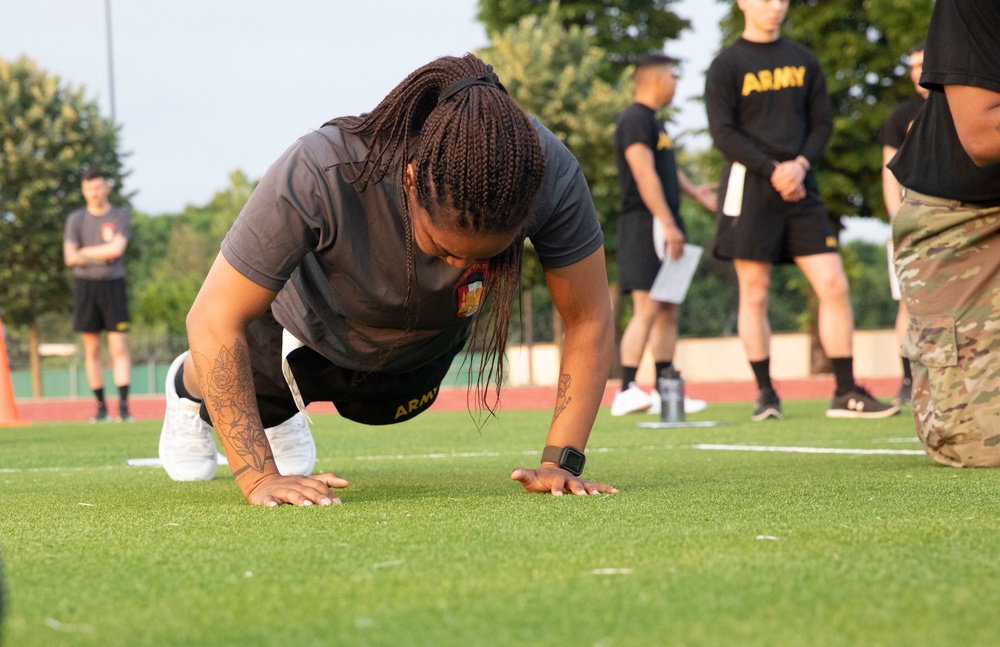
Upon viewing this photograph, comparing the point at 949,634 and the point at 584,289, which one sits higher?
the point at 584,289

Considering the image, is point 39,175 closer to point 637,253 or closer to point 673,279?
point 637,253

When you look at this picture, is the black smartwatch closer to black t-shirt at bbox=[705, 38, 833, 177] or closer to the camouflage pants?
the camouflage pants

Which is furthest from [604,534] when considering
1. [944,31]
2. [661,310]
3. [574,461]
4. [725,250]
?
[661,310]

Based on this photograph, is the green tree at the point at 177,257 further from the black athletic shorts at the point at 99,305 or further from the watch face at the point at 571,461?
the watch face at the point at 571,461

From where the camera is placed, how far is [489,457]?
4.98m

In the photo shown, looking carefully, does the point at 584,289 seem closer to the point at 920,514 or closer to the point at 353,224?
the point at 353,224

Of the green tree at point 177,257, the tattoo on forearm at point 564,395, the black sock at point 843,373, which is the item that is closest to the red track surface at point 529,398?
the black sock at point 843,373

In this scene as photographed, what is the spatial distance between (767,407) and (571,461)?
4358 millimetres

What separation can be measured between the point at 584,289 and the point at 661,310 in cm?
520

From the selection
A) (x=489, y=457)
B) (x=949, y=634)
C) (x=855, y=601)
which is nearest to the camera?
(x=949, y=634)

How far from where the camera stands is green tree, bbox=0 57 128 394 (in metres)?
23.1

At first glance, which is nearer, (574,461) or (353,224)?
(353,224)

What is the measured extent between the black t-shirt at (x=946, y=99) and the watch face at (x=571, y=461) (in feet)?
5.24

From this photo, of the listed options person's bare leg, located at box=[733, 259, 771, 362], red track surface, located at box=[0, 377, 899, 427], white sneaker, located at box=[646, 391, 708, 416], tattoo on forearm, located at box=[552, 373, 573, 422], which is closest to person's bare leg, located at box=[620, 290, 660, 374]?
white sneaker, located at box=[646, 391, 708, 416]
